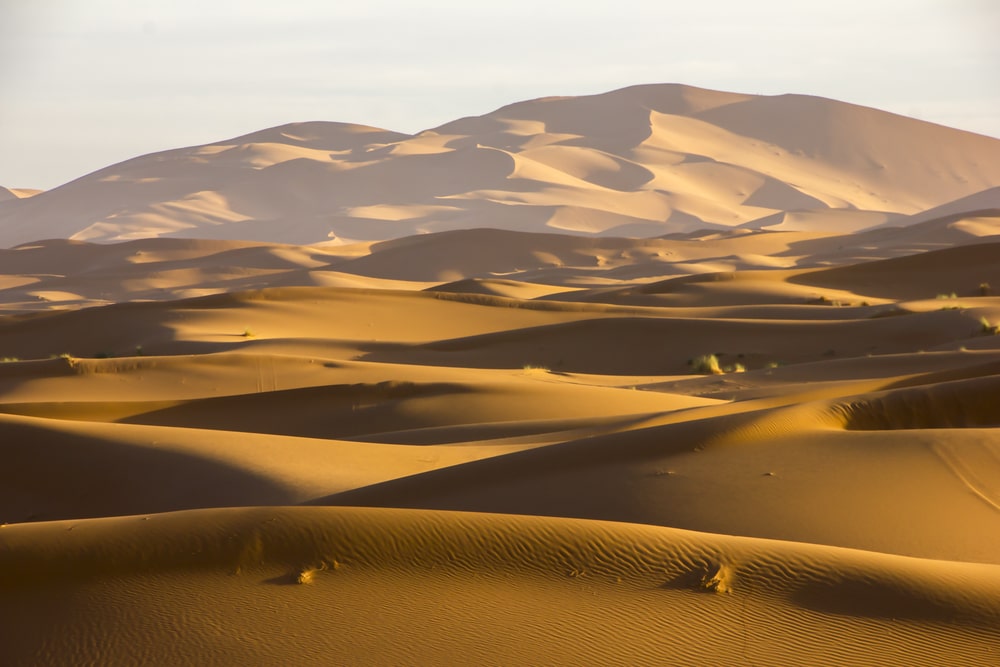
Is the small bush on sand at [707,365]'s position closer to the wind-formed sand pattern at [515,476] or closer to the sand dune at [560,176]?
the wind-formed sand pattern at [515,476]

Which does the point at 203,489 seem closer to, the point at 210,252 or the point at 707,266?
the point at 707,266

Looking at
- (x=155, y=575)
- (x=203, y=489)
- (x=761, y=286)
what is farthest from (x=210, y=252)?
(x=155, y=575)

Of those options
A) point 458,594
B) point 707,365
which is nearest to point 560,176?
point 707,365

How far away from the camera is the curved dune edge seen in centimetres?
409

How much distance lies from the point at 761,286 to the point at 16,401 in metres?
19.1

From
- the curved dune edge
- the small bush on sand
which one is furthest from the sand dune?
the curved dune edge

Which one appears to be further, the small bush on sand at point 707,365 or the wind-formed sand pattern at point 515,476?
the small bush on sand at point 707,365

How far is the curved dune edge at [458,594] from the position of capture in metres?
4.09

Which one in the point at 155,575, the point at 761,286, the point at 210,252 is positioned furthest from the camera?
the point at 210,252

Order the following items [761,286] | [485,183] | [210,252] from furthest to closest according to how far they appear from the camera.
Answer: [485,183] < [210,252] < [761,286]

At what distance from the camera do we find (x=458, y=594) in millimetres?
4602

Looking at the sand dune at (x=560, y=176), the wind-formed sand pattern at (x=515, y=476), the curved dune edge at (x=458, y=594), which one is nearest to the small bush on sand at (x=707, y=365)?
the wind-formed sand pattern at (x=515, y=476)

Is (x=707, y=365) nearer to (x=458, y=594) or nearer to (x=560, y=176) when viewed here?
(x=458, y=594)

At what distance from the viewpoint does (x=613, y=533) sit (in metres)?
5.10
